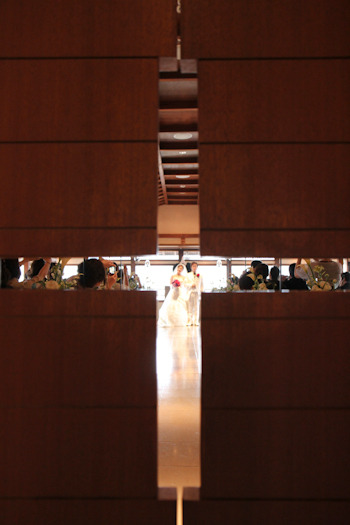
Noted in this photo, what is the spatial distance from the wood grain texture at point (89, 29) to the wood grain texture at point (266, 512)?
2043 mm

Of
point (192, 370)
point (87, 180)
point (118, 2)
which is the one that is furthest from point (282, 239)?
point (192, 370)

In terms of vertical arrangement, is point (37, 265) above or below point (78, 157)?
below

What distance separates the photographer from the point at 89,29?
1973mm

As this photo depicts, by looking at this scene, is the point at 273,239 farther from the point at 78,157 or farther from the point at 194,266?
the point at 194,266

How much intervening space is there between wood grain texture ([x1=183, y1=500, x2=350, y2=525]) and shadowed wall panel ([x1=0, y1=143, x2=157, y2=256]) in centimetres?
120

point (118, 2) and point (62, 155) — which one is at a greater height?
point (118, 2)

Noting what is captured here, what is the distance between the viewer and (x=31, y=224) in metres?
1.94

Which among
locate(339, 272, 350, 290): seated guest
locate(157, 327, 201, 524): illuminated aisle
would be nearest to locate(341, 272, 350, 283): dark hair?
locate(339, 272, 350, 290): seated guest

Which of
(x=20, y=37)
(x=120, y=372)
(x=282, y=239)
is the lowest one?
(x=120, y=372)

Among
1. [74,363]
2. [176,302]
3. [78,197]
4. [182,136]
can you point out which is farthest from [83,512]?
[176,302]

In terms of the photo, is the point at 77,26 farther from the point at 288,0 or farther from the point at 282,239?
the point at 282,239

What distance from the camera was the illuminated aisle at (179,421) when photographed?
8.00ft

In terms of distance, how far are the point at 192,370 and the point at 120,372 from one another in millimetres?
3682

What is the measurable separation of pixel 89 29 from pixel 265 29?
2.66ft
